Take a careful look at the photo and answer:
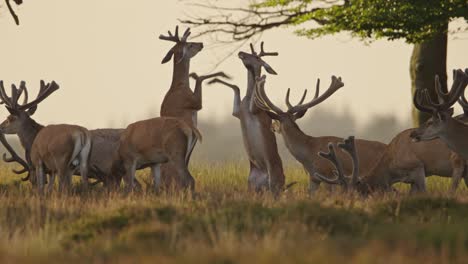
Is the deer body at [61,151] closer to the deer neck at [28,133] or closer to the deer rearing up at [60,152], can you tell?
the deer rearing up at [60,152]

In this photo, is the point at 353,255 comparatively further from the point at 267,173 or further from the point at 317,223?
the point at 267,173

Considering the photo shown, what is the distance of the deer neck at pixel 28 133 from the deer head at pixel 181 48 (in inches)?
103

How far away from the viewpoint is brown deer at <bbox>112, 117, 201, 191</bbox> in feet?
46.5

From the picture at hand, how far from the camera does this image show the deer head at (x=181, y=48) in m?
17.2

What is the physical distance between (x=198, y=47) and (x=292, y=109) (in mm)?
3687

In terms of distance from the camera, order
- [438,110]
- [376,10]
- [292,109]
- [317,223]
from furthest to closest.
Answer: [376,10]
[292,109]
[438,110]
[317,223]

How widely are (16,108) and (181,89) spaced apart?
261cm

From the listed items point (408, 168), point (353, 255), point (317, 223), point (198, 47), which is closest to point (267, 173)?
point (408, 168)

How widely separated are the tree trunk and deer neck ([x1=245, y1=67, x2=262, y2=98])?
869cm

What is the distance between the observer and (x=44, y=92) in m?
16.1

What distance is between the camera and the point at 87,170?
14.8 m

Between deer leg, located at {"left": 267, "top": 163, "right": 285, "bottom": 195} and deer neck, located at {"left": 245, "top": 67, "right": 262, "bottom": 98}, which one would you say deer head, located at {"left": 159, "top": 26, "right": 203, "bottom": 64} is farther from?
deer leg, located at {"left": 267, "top": 163, "right": 285, "bottom": 195}

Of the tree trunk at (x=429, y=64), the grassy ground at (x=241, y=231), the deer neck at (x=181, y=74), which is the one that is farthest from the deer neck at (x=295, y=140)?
the tree trunk at (x=429, y=64)

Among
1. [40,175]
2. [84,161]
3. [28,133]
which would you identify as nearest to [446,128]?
[84,161]
